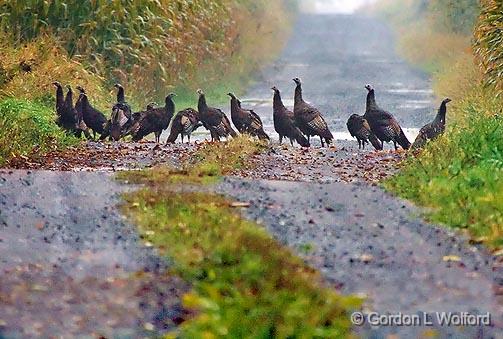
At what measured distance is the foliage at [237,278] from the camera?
6902 millimetres

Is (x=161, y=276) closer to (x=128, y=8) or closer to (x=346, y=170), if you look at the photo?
(x=346, y=170)

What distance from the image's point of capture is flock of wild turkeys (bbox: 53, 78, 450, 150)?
17.7 metres

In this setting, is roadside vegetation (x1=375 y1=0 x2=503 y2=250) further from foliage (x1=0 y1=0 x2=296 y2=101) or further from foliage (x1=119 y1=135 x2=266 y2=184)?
foliage (x1=0 y1=0 x2=296 y2=101)

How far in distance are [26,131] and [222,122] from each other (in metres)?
3.83

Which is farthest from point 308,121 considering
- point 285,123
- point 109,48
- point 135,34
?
point 135,34

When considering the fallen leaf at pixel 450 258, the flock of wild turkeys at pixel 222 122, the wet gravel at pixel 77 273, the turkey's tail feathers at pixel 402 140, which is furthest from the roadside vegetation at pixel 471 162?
the wet gravel at pixel 77 273

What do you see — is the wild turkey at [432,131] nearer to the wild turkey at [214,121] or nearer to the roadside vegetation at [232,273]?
the wild turkey at [214,121]

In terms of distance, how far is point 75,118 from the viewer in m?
17.2

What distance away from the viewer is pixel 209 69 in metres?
28.0

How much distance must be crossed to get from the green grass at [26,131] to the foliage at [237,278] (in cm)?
420

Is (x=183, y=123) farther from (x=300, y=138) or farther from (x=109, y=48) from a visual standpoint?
(x=109, y=48)

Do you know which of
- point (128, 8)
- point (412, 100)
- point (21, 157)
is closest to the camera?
point (21, 157)

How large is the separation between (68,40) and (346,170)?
7510mm

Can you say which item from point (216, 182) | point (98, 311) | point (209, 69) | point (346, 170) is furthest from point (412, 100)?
point (98, 311)
